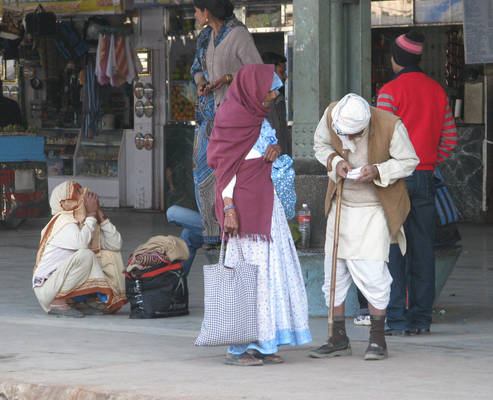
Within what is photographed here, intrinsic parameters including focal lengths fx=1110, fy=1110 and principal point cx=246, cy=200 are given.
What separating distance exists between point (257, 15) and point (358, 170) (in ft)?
30.5

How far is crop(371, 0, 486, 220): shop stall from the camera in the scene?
1452cm

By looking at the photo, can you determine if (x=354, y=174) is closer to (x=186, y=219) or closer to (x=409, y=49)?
(x=409, y=49)

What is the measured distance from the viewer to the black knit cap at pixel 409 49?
25.0ft

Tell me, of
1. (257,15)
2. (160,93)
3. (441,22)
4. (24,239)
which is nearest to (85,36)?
(160,93)

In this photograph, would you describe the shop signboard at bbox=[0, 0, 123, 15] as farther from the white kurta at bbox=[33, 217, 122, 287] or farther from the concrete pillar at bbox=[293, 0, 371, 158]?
the white kurta at bbox=[33, 217, 122, 287]

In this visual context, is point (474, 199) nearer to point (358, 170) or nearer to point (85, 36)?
point (85, 36)

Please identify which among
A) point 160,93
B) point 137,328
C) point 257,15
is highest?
point 257,15

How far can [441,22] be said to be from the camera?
14523 mm

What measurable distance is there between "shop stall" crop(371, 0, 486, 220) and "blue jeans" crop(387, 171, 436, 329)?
7.22 metres

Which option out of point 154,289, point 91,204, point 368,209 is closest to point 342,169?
point 368,209

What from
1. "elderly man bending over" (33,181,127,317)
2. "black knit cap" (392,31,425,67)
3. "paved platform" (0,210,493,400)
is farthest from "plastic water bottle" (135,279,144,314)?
"black knit cap" (392,31,425,67)

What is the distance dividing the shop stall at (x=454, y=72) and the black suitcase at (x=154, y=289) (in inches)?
283

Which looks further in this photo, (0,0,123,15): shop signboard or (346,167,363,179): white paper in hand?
(0,0,123,15): shop signboard

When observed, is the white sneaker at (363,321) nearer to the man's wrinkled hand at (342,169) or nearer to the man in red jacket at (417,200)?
the man in red jacket at (417,200)
